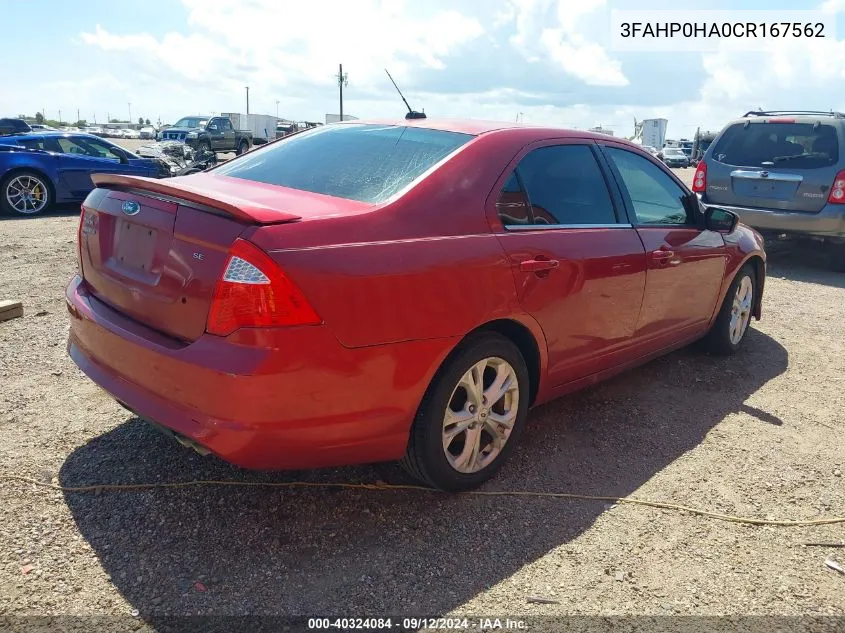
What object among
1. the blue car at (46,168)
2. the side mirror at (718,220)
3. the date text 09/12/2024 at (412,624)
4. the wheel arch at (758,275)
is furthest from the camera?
the blue car at (46,168)

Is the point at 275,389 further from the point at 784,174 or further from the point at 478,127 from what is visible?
the point at 784,174

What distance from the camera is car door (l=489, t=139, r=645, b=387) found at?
3.11 m

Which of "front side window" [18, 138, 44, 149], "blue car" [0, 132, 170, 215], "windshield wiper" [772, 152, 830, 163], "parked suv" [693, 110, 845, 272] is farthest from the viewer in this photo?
"front side window" [18, 138, 44, 149]

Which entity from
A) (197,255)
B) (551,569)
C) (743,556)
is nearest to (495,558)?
(551,569)

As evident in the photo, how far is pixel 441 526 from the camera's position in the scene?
285 centimetres

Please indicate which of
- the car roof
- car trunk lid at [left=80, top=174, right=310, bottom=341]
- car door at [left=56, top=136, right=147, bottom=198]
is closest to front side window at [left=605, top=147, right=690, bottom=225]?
the car roof

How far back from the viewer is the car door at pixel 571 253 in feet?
10.2

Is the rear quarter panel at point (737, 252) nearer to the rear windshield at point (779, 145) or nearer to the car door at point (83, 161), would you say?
the rear windshield at point (779, 145)

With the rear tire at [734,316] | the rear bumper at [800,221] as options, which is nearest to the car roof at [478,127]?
the rear tire at [734,316]

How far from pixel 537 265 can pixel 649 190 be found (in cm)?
147

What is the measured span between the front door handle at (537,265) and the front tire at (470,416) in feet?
1.05

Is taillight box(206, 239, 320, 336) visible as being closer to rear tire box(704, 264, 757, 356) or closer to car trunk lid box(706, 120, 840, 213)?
rear tire box(704, 264, 757, 356)

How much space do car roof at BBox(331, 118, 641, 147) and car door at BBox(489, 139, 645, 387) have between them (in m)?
0.06

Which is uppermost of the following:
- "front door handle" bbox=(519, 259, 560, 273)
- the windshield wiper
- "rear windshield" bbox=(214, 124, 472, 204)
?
the windshield wiper
